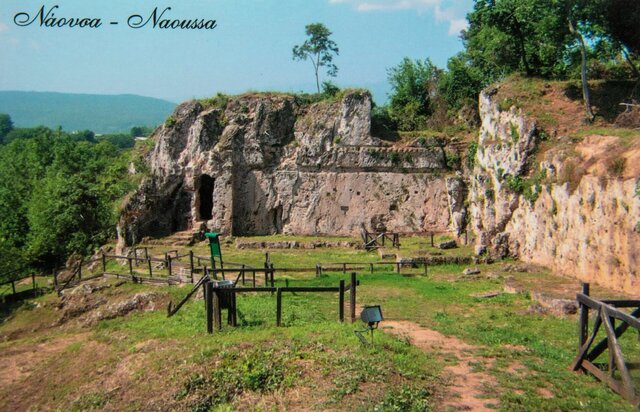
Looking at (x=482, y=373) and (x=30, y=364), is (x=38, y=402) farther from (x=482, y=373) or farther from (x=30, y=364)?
(x=482, y=373)

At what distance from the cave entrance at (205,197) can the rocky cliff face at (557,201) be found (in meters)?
19.3

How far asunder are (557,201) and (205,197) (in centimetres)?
2586

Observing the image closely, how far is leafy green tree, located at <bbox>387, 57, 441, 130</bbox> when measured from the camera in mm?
40950

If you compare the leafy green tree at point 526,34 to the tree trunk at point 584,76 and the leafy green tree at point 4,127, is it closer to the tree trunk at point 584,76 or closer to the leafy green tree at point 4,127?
the tree trunk at point 584,76

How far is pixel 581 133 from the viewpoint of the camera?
81.1 feet

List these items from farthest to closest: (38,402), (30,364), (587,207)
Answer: (587,207), (30,364), (38,402)

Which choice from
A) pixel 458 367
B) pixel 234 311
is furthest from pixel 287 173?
pixel 458 367

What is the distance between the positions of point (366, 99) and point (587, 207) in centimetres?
1984

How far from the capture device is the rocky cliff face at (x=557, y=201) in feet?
60.1

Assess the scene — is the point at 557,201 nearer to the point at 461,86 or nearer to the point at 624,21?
the point at 624,21

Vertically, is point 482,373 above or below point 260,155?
below

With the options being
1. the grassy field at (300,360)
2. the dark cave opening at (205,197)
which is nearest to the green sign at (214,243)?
the grassy field at (300,360)

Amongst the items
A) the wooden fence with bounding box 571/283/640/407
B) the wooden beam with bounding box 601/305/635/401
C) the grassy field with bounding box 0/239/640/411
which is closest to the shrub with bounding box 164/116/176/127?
the grassy field with bounding box 0/239/640/411

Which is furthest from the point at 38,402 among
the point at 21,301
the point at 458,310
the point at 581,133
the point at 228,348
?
the point at 581,133
